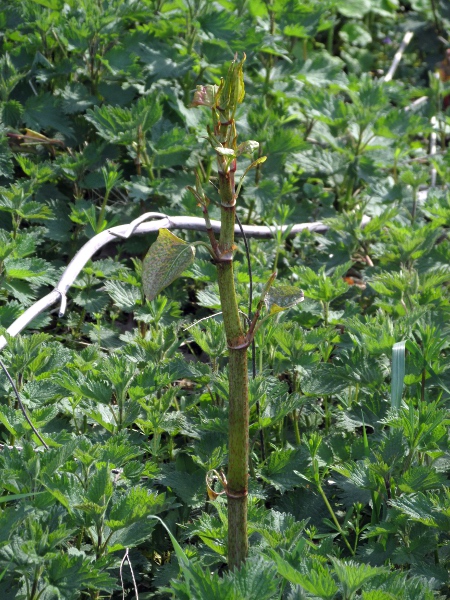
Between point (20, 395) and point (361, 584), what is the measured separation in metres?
1.10

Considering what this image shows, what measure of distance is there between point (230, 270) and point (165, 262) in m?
0.12

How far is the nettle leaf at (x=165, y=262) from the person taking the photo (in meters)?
1.51

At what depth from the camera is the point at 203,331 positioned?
274cm

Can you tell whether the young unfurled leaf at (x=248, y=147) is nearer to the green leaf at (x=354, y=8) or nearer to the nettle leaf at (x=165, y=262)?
the nettle leaf at (x=165, y=262)

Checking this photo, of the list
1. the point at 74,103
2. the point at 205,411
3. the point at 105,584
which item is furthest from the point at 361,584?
the point at 74,103

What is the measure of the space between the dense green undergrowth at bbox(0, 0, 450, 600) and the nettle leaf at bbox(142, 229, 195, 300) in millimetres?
519

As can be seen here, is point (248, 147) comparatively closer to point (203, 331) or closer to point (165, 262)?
point (165, 262)

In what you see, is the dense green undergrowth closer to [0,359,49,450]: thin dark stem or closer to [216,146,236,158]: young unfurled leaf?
[0,359,49,450]: thin dark stem

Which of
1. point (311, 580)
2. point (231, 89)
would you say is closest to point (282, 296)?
point (231, 89)

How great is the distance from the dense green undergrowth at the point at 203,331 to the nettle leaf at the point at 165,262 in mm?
519

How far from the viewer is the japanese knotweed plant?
1.43 metres

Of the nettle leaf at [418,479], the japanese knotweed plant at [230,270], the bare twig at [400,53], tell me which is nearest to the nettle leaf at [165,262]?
the japanese knotweed plant at [230,270]

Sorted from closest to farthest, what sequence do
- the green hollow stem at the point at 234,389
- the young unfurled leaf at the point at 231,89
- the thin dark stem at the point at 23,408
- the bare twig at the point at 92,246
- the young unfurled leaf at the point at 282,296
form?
1. the young unfurled leaf at the point at 231,89
2. the green hollow stem at the point at 234,389
3. the young unfurled leaf at the point at 282,296
4. the thin dark stem at the point at 23,408
5. the bare twig at the point at 92,246

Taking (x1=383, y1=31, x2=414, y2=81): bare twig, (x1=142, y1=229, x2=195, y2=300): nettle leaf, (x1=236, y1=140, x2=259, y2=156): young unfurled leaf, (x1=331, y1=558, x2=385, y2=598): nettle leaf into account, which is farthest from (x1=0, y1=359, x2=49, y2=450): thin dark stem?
(x1=383, y1=31, x2=414, y2=81): bare twig
